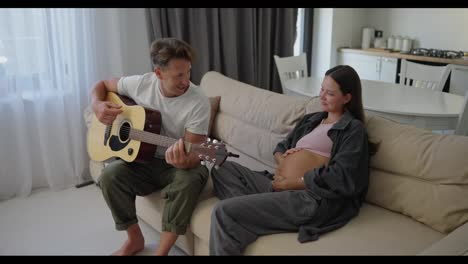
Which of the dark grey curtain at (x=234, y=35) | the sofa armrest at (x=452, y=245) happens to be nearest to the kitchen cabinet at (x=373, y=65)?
the dark grey curtain at (x=234, y=35)

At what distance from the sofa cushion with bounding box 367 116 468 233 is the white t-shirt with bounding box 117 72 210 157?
78 cm

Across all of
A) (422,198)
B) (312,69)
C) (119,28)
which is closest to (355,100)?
(422,198)

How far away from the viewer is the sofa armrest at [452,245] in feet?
4.74

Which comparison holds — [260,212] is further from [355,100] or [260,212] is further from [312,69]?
[312,69]

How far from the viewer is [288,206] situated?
173 cm

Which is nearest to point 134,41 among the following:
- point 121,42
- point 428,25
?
point 121,42

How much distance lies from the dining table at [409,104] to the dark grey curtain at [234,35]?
0.68 m

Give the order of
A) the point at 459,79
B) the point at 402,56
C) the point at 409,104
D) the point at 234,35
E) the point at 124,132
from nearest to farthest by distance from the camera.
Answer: the point at 124,132 < the point at 409,104 < the point at 234,35 < the point at 459,79 < the point at 402,56

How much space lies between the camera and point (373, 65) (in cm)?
464

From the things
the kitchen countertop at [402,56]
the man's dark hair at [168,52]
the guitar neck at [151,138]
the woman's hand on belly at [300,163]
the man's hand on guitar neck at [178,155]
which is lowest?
the woman's hand on belly at [300,163]

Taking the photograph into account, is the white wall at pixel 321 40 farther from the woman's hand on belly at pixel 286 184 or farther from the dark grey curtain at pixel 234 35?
the woman's hand on belly at pixel 286 184

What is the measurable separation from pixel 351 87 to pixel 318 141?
0.28 metres

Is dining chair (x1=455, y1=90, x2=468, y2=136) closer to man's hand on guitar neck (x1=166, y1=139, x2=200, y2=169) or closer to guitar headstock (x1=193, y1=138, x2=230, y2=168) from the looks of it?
guitar headstock (x1=193, y1=138, x2=230, y2=168)

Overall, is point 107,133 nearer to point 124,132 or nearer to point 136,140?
point 124,132
